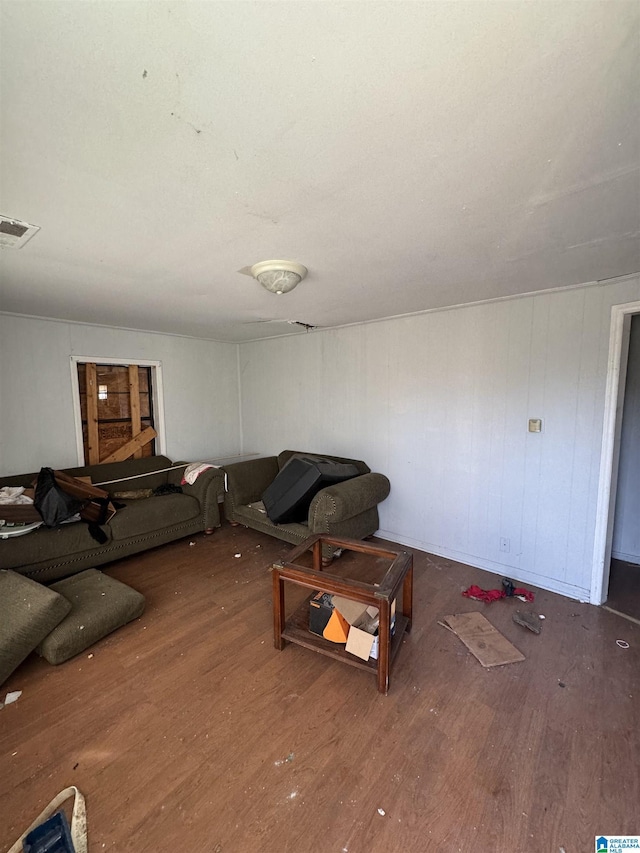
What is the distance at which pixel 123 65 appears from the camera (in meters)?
0.78

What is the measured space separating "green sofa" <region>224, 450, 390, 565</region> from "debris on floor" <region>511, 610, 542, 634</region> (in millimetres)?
1306

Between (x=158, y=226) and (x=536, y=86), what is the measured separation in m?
1.38

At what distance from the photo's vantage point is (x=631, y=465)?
9.93 feet

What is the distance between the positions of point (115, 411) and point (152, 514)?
4.38ft

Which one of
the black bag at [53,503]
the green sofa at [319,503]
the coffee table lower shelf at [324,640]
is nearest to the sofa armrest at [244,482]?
the green sofa at [319,503]

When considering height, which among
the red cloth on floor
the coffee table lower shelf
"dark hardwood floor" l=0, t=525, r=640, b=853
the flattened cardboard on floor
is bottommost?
"dark hardwood floor" l=0, t=525, r=640, b=853

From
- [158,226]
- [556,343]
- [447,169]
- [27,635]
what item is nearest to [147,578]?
[27,635]

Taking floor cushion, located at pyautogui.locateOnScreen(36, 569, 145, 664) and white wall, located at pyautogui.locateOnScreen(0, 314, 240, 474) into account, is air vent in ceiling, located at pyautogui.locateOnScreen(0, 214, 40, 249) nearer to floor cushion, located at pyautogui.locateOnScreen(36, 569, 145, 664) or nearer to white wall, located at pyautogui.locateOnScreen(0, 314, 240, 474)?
white wall, located at pyautogui.locateOnScreen(0, 314, 240, 474)

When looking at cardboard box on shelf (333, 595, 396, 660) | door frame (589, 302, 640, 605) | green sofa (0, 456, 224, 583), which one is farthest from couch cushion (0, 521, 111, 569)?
door frame (589, 302, 640, 605)

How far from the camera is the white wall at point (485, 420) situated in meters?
2.43

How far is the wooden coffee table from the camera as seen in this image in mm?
1695

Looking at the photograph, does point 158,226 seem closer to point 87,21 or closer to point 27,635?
point 87,21

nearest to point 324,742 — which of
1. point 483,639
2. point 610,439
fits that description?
point 483,639

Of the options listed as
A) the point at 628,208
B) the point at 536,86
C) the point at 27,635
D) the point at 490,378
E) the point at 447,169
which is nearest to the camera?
the point at 536,86
